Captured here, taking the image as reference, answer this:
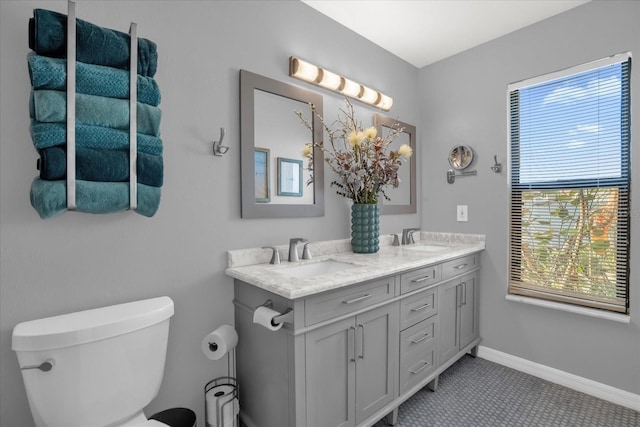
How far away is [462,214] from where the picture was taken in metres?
2.56

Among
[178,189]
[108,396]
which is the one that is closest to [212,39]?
[178,189]

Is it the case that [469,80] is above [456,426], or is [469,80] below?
above

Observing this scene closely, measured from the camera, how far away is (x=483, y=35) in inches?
91.6

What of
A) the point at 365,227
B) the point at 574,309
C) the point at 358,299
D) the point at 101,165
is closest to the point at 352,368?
the point at 358,299

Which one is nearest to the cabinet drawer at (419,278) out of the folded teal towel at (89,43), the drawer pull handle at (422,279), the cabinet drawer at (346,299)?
the drawer pull handle at (422,279)

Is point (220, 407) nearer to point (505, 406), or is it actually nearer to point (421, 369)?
point (421, 369)

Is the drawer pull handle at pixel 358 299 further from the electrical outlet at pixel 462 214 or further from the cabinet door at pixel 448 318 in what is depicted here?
the electrical outlet at pixel 462 214

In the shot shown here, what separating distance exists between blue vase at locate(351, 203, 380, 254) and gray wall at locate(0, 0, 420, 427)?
30 centimetres

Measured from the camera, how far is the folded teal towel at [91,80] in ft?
3.30

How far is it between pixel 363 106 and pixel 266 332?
176 centimetres

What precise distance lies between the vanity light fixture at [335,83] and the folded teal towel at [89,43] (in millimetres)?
801

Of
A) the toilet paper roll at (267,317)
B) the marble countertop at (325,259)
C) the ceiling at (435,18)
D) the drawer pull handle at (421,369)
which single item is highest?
the ceiling at (435,18)

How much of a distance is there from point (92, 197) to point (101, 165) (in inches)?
4.8

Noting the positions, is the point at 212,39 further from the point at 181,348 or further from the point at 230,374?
the point at 230,374
